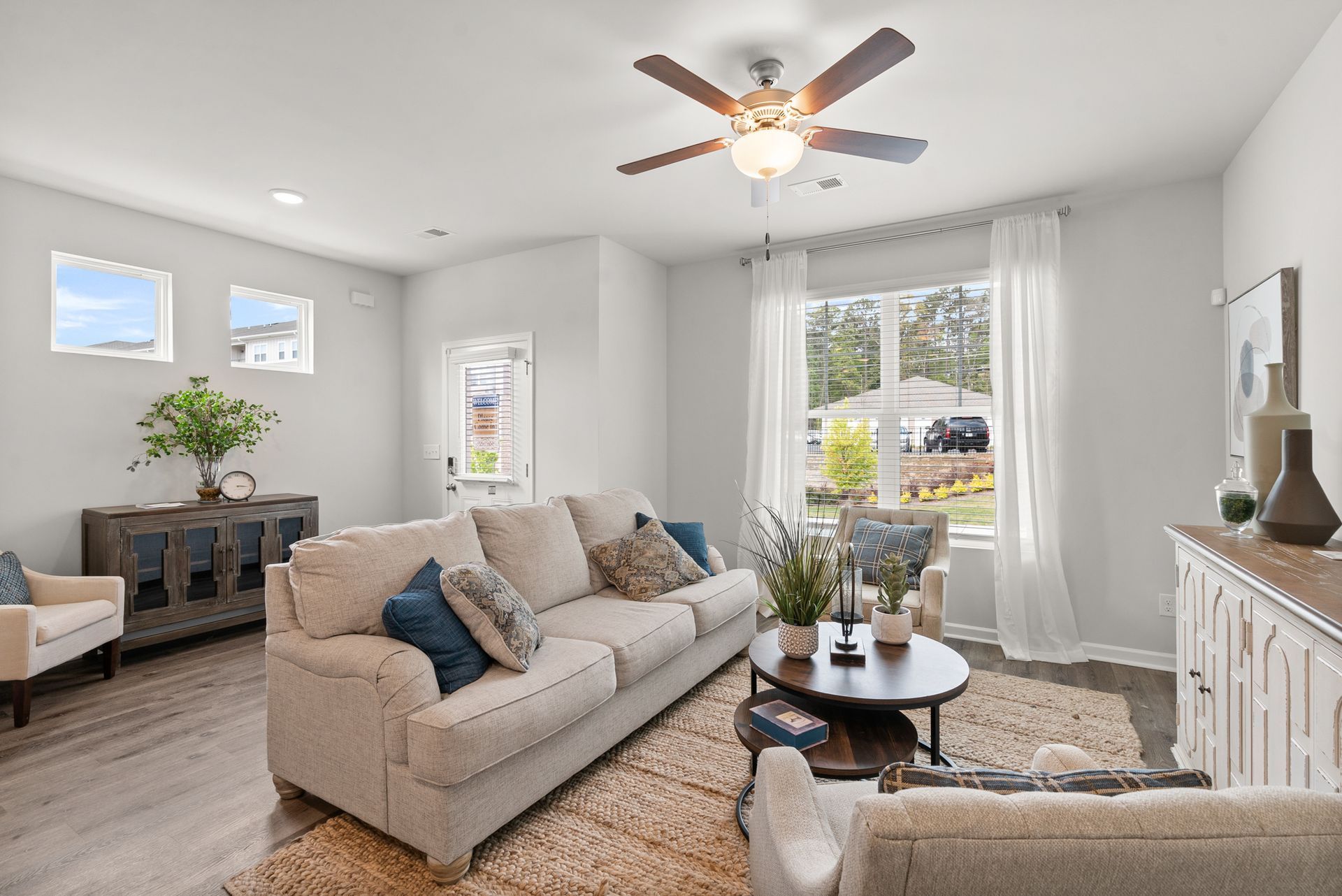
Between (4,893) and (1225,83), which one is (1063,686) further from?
(4,893)

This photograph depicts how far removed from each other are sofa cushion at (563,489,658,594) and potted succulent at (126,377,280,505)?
2.52 m

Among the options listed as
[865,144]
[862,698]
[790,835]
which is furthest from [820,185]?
[790,835]

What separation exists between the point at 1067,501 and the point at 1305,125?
2121 millimetres

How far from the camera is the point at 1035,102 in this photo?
109 inches

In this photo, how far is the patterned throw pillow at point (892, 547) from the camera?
12.4 feet

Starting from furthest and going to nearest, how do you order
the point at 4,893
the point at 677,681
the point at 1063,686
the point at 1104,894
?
1. the point at 1063,686
2. the point at 677,681
3. the point at 4,893
4. the point at 1104,894

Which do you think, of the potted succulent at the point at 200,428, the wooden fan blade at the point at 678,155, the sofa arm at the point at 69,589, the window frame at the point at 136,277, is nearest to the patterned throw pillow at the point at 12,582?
the sofa arm at the point at 69,589

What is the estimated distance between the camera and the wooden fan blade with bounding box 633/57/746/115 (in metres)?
1.99

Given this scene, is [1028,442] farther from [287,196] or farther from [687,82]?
[287,196]

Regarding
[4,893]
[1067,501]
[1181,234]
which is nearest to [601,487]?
[1067,501]

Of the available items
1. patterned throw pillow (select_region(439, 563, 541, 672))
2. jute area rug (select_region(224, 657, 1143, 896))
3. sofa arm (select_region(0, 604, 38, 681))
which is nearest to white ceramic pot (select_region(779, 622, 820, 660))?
jute area rug (select_region(224, 657, 1143, 896))

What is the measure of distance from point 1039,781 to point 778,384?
3942mm

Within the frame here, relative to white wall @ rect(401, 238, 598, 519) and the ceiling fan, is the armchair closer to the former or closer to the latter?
white wall @ rect(401, 238, 598, 519)

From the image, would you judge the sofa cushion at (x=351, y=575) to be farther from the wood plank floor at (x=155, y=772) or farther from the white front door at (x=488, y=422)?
the white front door at (x=488, y=422)
